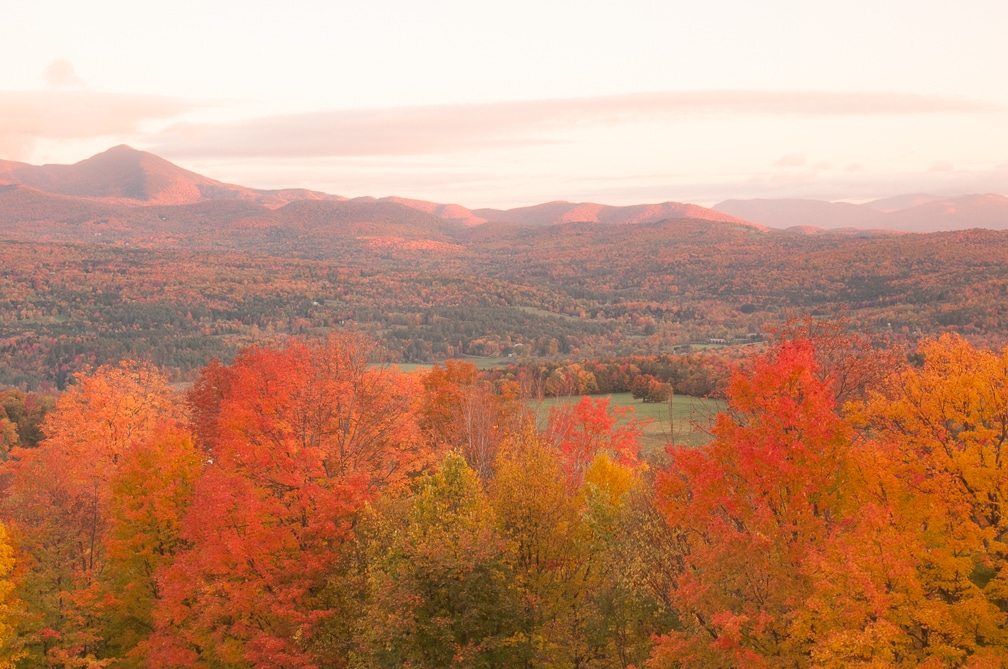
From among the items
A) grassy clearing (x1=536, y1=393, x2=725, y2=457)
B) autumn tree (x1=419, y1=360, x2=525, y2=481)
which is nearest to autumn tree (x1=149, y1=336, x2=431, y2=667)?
autumn tree (x1=419, y1=360, x2=525, y2=481)

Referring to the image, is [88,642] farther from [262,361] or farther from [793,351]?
[793,351]

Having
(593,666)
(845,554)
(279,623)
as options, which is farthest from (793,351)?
(279,623)

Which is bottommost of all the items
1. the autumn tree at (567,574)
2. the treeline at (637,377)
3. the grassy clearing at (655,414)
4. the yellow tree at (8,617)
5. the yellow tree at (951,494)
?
the grassy clearing at (655,414)

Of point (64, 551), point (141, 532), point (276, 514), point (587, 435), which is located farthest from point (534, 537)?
point (587, 435)

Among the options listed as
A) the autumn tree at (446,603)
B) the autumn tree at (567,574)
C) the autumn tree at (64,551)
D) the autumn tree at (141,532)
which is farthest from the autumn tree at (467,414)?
the autumn tree at (64,551)

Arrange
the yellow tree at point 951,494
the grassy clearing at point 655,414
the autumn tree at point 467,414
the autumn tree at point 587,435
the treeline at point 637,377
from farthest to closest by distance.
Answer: the treeline at point 637,377 → the grassy clearing at point 655,414 → the autumn tree at point 587,435 → the autumn tree at point 467,414 → the yellow tree at point 951,494

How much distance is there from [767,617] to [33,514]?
129ft

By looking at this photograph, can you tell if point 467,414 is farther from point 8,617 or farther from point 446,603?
point 8,617

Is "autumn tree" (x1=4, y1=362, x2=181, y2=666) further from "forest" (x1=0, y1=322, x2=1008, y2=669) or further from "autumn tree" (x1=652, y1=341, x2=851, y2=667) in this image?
"autumn tree" (x1=652, y1=341, x2=851, y2=667)

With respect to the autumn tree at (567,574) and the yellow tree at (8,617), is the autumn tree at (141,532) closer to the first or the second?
the yellow tree at (8,617)

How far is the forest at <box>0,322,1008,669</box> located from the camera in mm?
19719

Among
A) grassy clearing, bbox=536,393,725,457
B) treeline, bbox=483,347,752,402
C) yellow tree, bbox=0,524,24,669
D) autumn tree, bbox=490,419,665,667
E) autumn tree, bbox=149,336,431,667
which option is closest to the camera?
autumn tree, bbox=490,419,665,667

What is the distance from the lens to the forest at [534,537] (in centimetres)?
1972

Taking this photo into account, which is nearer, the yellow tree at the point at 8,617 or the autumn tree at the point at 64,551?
the yellow tree at the point at 8,617
